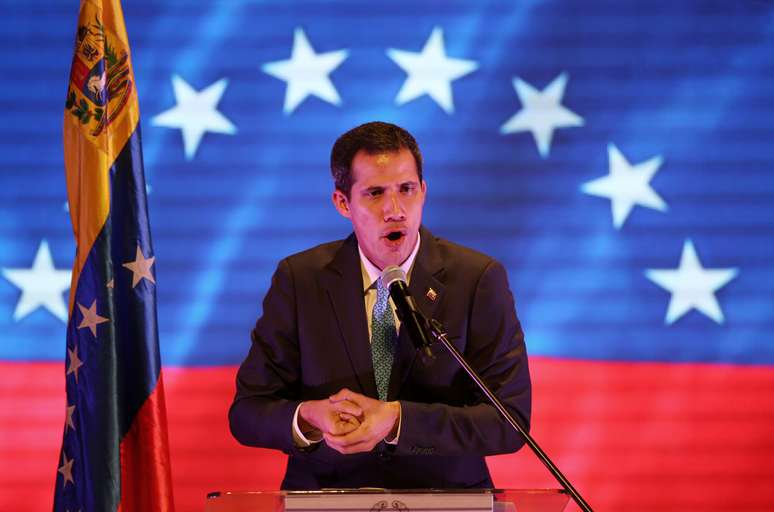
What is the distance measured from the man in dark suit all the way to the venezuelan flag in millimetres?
661

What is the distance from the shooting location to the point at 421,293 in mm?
2525

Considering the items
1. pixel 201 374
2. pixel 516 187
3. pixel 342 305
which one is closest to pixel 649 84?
pixel 516 187

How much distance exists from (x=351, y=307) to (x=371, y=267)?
15cm

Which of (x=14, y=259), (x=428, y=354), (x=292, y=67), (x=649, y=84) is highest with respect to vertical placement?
(x=292, y=67)

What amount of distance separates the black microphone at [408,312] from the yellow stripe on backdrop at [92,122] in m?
1.36

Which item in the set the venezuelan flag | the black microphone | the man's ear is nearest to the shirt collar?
the man's ear

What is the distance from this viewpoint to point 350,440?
6.94 feet

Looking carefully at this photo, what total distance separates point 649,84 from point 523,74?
524mm

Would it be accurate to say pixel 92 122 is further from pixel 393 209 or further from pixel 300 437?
pixel 300 437

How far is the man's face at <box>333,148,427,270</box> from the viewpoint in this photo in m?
2.45

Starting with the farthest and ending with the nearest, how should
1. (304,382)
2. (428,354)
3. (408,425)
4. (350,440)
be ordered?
(304,382) → (408,425) → (350,440) → (428,354)

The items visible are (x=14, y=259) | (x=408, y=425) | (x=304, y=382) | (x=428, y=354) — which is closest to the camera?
(x=428, y=354)

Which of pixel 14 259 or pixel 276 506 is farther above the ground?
pixel 14 259

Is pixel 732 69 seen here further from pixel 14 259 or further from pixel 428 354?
pixel 14 259
